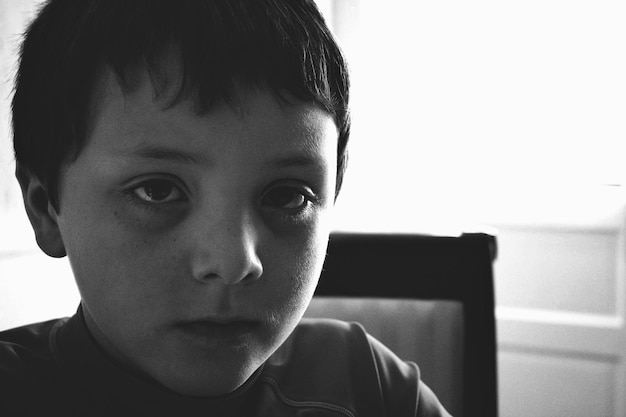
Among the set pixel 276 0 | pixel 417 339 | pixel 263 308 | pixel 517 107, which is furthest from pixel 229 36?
pixel 517 107

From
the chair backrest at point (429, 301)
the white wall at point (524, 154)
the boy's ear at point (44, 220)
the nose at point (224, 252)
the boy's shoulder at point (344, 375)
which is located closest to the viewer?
the nose at point (224, 252)

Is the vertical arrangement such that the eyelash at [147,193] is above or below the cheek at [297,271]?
above

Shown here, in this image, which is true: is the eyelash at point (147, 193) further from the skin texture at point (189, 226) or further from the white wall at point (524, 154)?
the white wall at point (524, 154)

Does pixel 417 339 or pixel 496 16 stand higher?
pixel 496 16

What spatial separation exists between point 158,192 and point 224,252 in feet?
0.20

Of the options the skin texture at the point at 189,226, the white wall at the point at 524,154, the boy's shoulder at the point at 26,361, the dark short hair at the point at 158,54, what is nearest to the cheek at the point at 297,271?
the skin texture at the point at 189,226

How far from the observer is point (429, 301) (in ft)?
2.76

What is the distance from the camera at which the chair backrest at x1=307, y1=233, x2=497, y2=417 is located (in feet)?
2.68

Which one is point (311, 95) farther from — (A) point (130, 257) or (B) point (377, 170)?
(B) point (377, 170)

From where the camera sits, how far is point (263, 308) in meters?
0.42

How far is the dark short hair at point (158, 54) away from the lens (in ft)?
1.36

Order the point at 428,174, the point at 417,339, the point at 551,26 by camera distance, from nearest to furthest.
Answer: the point at 417,339 < the point at 551,26 < the point at 428,174

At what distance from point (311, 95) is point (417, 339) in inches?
19.8

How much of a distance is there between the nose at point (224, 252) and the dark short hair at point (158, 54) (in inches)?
3.0
